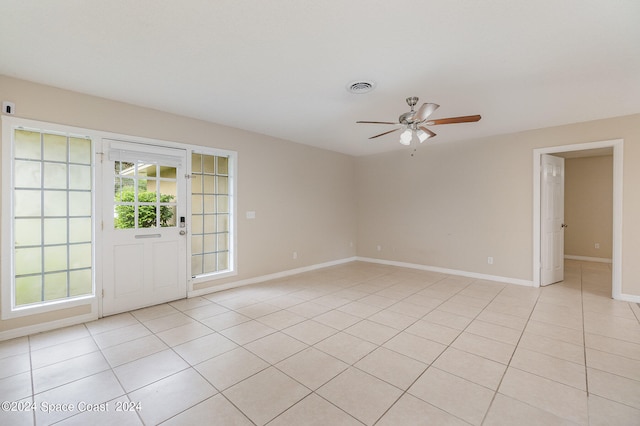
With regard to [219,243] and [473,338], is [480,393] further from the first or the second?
[219,243]

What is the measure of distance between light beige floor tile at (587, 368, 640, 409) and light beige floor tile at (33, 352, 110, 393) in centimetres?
371

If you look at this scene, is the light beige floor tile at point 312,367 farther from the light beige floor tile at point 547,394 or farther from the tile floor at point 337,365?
the light beige floor tile at point 547,394

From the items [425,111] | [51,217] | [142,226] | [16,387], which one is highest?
[425,111]

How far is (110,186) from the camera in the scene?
3.40 metres

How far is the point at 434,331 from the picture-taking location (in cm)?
291

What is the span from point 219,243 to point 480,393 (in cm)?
388

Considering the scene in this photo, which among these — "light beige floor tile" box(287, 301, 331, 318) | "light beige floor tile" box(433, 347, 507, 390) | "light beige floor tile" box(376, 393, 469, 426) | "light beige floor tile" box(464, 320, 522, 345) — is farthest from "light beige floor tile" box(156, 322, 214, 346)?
"light beige floor tile" box(464, 320, 522, 345)

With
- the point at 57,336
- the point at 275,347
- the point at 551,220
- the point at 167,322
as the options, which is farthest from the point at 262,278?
the point at 551,220

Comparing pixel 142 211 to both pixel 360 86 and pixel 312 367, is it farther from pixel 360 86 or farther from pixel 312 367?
pixel 360 86

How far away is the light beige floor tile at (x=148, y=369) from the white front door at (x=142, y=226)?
1440 millimetres

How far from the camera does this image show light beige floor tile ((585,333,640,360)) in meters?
2.45

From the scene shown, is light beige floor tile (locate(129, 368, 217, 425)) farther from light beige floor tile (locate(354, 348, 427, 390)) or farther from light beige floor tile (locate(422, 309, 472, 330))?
light beige floor tile (locate(422, 309, 472, 330))

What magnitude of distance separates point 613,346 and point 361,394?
249 centimetres

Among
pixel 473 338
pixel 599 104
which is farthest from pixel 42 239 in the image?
pixel 599 104
